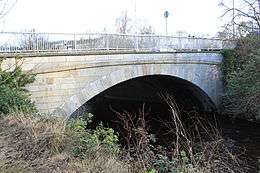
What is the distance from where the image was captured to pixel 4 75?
1067 centimetres

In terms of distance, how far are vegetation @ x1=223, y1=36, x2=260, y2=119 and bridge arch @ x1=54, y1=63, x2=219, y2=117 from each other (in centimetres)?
97

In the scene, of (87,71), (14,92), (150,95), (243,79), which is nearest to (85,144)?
(14,92)

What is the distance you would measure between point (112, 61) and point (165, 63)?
3.86 meters

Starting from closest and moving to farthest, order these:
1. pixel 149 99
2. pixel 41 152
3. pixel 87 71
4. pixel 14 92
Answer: pixel 41 152
pixel 14 92
pixel 87 71
pixel 149 99

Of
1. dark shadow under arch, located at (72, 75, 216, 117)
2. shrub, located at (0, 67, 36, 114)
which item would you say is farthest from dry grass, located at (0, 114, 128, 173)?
dark shadow under arch, located at (72, 75, 216, 117)

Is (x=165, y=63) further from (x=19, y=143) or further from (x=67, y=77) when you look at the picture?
(x=19, y=143)

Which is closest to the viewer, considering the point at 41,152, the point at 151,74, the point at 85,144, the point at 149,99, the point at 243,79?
the point at 41,152

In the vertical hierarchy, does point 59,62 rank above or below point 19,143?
above

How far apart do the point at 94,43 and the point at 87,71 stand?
1138mm

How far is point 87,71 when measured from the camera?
1411 centimetres

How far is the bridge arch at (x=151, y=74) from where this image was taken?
1373cm

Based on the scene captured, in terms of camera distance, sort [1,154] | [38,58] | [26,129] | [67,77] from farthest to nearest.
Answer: [67,77] < [38,58] < [26,129] < [1,154]

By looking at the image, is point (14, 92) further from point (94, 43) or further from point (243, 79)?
point (243, 79)

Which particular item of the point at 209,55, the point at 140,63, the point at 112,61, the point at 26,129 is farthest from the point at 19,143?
the point at 209,55
